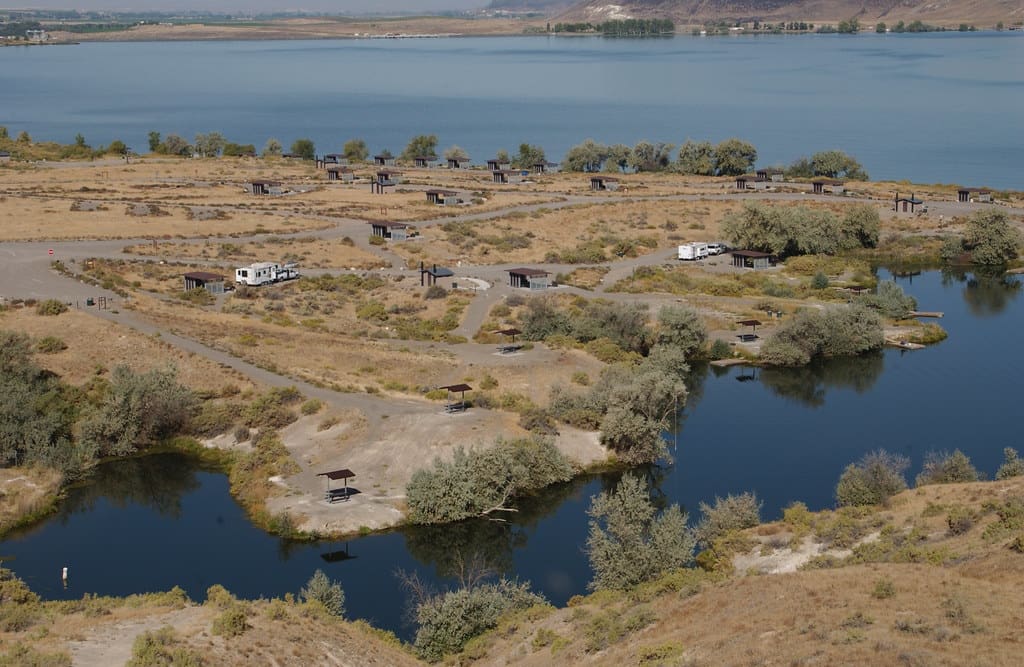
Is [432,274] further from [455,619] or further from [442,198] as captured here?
[455,619]

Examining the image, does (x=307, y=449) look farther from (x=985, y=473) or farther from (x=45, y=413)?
(x=985, y=473)

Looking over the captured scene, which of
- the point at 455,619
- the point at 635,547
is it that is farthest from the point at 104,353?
the point at 635,547

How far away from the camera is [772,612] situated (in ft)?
81.7

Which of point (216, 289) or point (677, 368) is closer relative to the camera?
point (677, 368)

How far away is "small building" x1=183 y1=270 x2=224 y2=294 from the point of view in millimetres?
71812

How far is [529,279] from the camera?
7294 centimetres

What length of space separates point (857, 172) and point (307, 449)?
97.8m

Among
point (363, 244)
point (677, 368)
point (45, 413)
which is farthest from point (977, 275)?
point (45, 413)

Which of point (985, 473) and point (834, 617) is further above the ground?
point (834, 617)

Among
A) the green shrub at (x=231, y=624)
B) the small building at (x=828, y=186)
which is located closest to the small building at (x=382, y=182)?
the small building at (x=828, y=186)

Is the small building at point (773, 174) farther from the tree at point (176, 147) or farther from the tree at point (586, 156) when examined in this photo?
the tree at point (176, 147)

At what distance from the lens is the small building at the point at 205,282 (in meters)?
71.8

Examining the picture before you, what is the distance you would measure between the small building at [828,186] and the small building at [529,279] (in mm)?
51346

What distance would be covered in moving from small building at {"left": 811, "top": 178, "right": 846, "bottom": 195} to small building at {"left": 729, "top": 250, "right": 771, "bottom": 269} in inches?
1266
